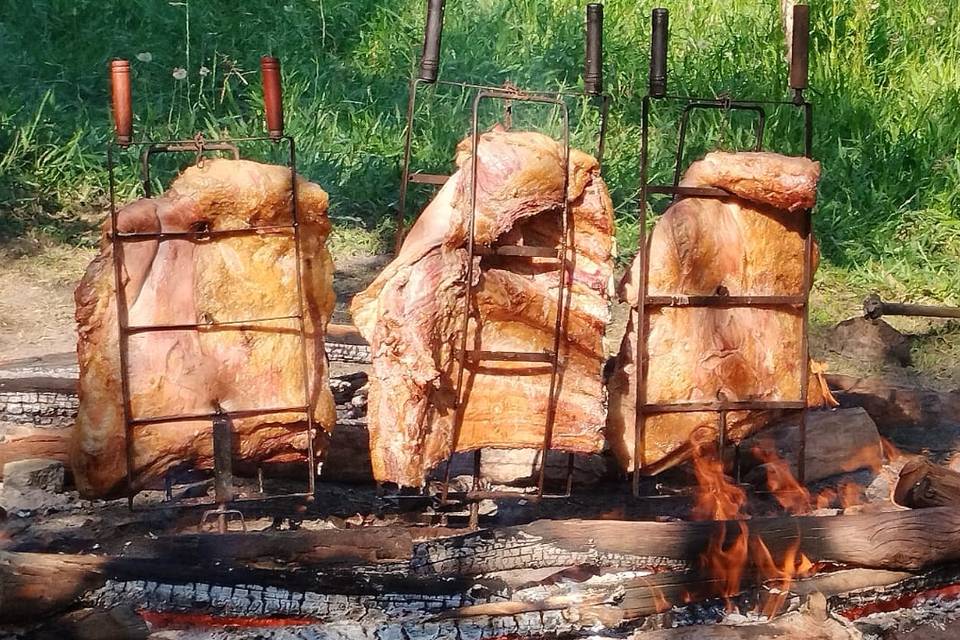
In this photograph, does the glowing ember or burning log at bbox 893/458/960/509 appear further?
burning log at bbox 893/458/960/509

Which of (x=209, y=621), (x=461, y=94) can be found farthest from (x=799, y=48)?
(x=461, y=94)

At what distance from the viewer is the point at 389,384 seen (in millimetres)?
3844

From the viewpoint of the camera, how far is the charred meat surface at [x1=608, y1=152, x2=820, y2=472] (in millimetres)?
4102

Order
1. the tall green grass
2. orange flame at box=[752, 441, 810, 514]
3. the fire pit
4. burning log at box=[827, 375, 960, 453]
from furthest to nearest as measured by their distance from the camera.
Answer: the tall green grass → burning log at box=[827, 375, 960, 453] → orange flame at box=[752, 441, 810, 514] → the fire pit

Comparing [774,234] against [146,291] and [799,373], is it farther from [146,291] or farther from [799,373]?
[146,291]

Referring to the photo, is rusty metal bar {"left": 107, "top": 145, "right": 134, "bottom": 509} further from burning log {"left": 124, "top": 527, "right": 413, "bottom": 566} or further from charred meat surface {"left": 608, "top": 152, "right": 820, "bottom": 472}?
charred meat surface {"left": 608, "top": 152, "right": 820, "bottom": 472}

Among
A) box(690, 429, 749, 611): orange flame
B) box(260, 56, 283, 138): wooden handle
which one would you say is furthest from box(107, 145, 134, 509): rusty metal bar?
box(690, 429, 749, 611): orange flame

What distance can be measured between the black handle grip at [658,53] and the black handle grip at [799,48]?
1.52 ft

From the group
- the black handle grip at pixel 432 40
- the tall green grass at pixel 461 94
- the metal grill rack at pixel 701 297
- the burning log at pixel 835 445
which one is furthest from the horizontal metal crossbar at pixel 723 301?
the tall green grass at pixel 461 94

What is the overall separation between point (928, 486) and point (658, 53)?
185cm

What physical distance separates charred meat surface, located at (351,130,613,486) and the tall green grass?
3.79m

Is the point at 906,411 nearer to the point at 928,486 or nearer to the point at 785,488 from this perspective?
the point at 785,488

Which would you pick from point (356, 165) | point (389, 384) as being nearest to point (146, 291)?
point (389, 384)

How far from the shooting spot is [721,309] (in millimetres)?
4215
